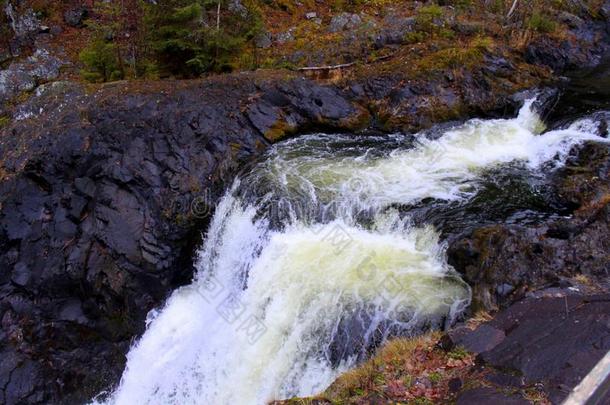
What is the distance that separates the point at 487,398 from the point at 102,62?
1261cm

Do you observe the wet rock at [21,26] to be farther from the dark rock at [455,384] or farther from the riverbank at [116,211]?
the dark rock at [455,384]

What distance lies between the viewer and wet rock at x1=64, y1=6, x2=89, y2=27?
1649 cm

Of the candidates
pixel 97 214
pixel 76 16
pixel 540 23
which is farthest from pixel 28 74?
pixel 540 23

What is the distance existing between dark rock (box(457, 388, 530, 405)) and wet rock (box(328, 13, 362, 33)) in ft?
44.8

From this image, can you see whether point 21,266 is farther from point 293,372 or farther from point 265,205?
point 293,372

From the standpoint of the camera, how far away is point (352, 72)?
14109 millimetres

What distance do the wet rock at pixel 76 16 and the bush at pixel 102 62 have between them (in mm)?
4613

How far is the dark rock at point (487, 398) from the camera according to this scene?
4.73 m

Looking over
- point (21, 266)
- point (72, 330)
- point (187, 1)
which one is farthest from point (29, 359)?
point (187, 1)

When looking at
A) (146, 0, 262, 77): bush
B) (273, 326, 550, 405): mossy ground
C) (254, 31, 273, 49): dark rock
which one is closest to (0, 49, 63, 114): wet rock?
(146, 0, 262, 77): bush

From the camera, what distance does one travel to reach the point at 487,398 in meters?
4.84

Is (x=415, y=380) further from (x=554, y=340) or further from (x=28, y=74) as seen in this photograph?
(x=28, y=74)

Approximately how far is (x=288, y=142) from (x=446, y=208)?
15.4ft

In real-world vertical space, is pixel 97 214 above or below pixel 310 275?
below
